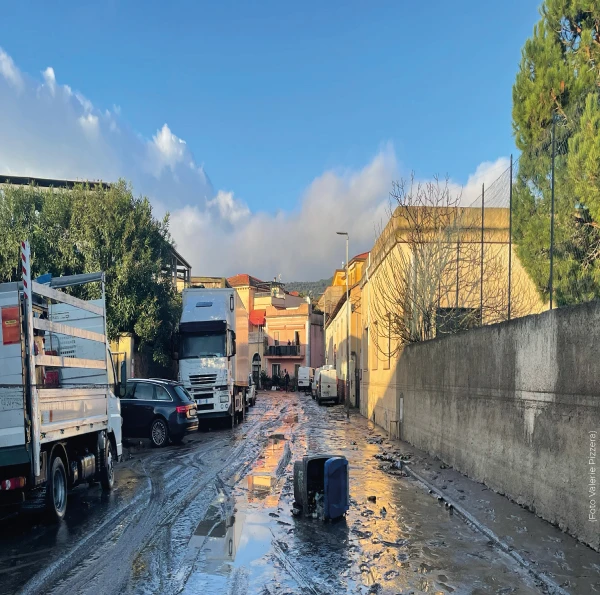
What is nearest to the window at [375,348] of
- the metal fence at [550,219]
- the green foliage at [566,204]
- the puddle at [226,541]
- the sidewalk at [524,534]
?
the green foliage at [566,204]

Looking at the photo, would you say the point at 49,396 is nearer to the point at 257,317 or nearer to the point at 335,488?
the point at 335,488

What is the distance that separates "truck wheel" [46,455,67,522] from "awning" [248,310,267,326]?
259 feet

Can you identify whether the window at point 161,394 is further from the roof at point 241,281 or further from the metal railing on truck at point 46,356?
the roof at point 241,281

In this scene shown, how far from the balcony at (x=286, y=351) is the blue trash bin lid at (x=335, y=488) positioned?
7387cm

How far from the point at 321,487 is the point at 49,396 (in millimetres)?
3896

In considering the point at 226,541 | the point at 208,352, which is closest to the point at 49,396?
the point at 226,541

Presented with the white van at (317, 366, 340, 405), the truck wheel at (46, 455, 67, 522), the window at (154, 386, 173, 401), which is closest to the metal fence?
the truck wheel at (46, 455, 67, 522)

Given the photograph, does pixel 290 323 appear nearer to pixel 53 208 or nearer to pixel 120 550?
pixel 53 208

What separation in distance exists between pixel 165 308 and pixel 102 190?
648cm

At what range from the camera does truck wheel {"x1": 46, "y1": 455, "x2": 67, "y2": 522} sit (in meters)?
8.18

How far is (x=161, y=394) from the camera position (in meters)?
18.9

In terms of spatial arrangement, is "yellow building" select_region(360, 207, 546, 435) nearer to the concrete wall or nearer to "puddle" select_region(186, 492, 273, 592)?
the concrete wall

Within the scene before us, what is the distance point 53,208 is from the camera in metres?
28.3

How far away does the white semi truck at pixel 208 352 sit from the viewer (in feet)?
80.4
